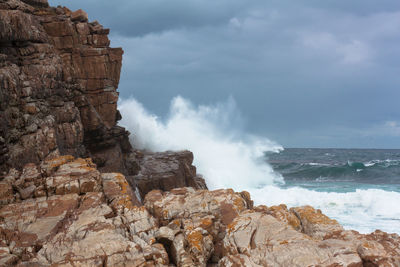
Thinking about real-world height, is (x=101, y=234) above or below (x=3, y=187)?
below

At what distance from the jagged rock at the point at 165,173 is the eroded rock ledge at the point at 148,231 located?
10.7 meters

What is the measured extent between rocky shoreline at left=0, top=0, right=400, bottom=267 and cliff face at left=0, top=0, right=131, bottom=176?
A: 0.06 metres

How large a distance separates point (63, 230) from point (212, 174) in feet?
99.9

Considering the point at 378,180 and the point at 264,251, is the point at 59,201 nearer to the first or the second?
the point at 264,251

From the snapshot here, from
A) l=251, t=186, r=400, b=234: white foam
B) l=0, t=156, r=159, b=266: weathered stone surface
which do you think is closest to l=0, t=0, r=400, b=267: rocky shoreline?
l=0, t=156, r=159, b=266: weathered stone surface

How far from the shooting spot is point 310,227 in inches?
335

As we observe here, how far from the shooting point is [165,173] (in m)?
21.5

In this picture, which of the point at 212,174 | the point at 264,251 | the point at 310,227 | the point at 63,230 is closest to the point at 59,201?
the point at 63,230

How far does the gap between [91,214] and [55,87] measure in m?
9.88

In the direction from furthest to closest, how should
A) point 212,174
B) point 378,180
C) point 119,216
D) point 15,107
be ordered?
point 378,180 < point 212,174 < point 15,107 < point 119,216

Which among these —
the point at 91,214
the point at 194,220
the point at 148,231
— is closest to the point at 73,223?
the point at 91,214

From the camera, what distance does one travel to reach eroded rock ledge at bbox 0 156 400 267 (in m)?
5.97

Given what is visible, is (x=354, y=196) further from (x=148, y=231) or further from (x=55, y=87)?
(x=55, y=87)

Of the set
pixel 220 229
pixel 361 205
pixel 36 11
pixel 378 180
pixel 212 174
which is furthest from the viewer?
pixel 378 180
